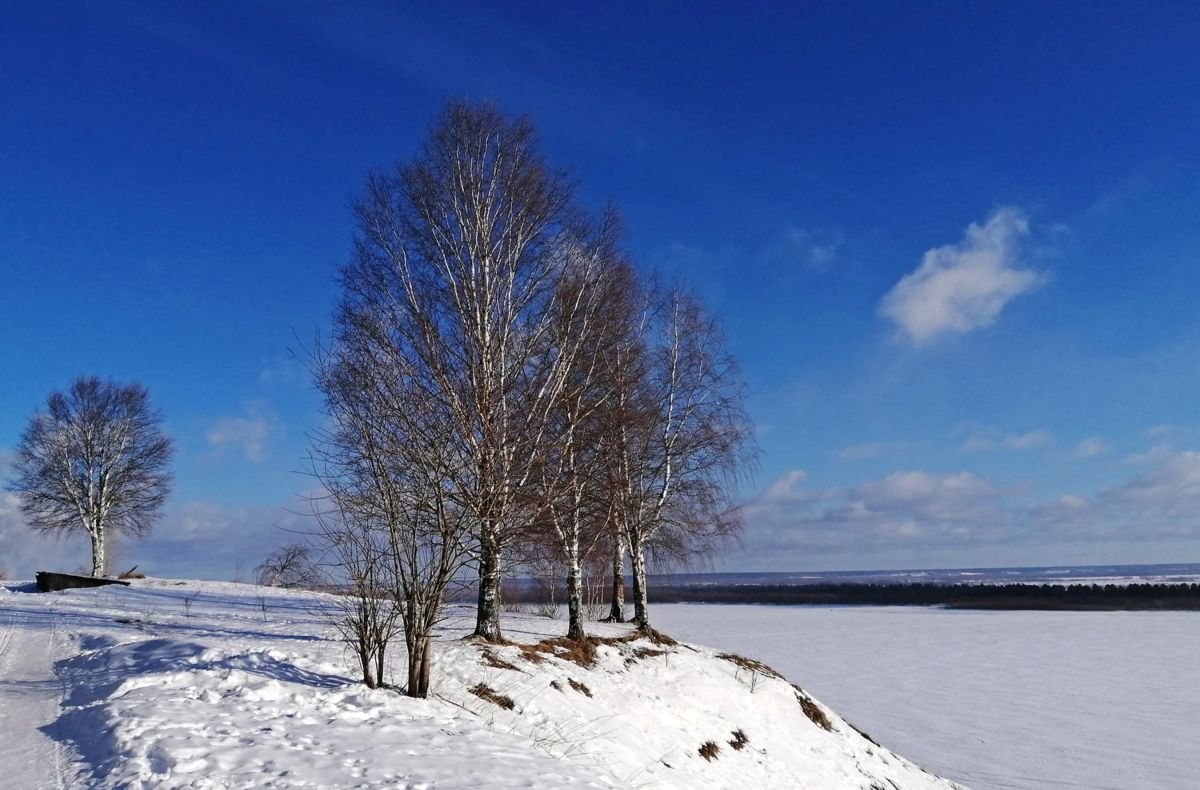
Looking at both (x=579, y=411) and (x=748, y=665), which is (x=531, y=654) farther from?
(x=748, y=665)

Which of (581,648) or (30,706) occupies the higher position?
(30,706)

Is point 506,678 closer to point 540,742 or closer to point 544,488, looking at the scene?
point 540,742

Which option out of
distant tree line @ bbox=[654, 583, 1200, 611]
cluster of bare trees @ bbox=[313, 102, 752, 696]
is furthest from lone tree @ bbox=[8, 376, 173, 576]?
distant tree line @ bbox=[654, 583, 1200, 611]

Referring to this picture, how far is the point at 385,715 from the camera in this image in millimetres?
8773

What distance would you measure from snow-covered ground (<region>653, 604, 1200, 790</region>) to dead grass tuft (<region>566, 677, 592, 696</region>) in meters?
9.04

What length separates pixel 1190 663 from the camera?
2977 cm

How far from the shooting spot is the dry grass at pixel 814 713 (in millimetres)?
15360

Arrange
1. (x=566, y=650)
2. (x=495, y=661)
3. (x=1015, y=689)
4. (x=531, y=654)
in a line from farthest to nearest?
(x=1015, y=689), (x=566, y=650), (x=531, y=654), (x=495, y=661)

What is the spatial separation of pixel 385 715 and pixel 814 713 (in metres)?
9.97

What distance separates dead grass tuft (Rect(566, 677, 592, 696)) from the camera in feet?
40.1

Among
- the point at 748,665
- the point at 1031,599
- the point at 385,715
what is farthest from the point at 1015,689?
the point at 1031,599

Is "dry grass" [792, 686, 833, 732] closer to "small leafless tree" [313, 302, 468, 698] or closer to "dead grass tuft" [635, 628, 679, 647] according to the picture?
"dead grass tuft" [635, 628, 679, 647]

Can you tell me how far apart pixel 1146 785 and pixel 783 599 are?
6880 cm

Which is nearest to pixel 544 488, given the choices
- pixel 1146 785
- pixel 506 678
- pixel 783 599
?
pixel 506 678
